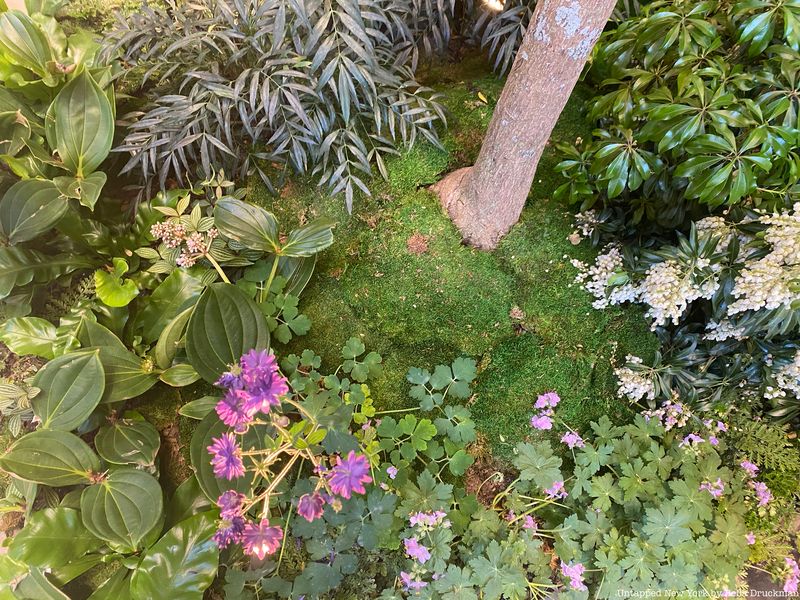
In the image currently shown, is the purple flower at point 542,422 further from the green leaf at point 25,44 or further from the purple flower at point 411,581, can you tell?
the green leaf at point 25,44

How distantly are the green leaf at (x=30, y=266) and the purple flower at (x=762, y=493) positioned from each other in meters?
2.69

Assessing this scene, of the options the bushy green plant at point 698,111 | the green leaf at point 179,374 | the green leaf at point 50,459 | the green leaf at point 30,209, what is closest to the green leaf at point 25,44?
the green leaf at point 30,209

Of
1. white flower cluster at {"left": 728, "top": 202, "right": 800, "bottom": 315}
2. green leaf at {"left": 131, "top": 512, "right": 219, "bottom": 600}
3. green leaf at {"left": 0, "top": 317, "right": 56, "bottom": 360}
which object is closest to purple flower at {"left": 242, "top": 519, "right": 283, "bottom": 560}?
green leaf at {"left": 131, "top": 512, "right": 219, "bottom": 600}

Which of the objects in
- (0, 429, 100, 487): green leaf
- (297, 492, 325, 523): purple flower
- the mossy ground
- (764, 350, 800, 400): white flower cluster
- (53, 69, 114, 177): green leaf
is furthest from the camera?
the mossy ground

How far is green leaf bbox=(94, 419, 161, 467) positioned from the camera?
5.25 ft

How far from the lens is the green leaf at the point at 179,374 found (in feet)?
5.28

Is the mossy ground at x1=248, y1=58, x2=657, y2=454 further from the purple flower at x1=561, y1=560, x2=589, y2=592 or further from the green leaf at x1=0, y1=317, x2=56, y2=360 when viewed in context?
the green leaf at x1=0, y1=317, x2=56, y2=360

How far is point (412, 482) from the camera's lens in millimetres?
1590

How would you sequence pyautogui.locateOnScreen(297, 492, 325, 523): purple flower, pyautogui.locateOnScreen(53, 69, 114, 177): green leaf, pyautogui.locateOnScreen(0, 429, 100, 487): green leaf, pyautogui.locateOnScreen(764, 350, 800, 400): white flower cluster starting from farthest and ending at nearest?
pyautogui.locateOnScreen(53, 69, 114, 177): green leaf
pyautogui.locateOnScreen(764, 350, 800, 400): white flower cluster
pyautogui.locateOnScreen(0, 429, 100, 487): green leaf
pyautogui.locateOnScreen(297, 492, 325, 523): purple flower

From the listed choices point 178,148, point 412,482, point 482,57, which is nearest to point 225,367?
point 412,482

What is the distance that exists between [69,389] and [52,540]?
502mm

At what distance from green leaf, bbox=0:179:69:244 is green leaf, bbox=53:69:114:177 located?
0.15 meters

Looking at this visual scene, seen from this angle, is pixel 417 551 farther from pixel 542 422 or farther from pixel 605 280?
pixel 605 280

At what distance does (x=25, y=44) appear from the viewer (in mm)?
1679
